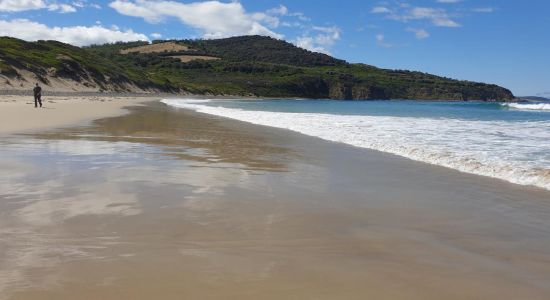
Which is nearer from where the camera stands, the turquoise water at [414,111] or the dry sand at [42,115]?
the dry sand at [42,115]

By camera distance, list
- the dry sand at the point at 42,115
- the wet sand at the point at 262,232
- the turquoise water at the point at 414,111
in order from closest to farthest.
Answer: the wet sand at the point at 262,232 < the dry sand at the point at 42,115 < the turquoise water at the point at 414,111

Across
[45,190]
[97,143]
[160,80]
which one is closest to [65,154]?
[97,143]

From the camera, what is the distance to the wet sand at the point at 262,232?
3.35 meters

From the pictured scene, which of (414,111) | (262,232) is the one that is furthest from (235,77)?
(262,232)

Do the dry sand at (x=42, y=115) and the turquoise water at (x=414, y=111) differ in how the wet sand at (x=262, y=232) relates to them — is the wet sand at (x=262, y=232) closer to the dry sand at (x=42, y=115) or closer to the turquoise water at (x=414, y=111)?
the dry sand at (x=42, y=115)

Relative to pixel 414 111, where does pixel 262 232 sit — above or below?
below

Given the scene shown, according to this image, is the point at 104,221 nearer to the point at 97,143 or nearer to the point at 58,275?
the point at 58,275

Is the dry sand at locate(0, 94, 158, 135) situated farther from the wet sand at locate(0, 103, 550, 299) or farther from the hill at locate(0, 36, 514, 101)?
the hill at locate(0, 36, 514, 101)

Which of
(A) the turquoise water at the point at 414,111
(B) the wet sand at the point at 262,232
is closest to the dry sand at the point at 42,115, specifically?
(B) the wet sand at the point at 262,232

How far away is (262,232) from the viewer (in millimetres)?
4590

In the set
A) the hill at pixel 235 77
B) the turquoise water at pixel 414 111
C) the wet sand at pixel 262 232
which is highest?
the hill at pixel 235 77

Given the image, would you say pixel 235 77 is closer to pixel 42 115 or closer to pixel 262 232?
pixel 42 115

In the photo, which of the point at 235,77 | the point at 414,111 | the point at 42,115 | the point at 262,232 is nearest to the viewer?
the point at 262,232

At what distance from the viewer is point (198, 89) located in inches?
4090
